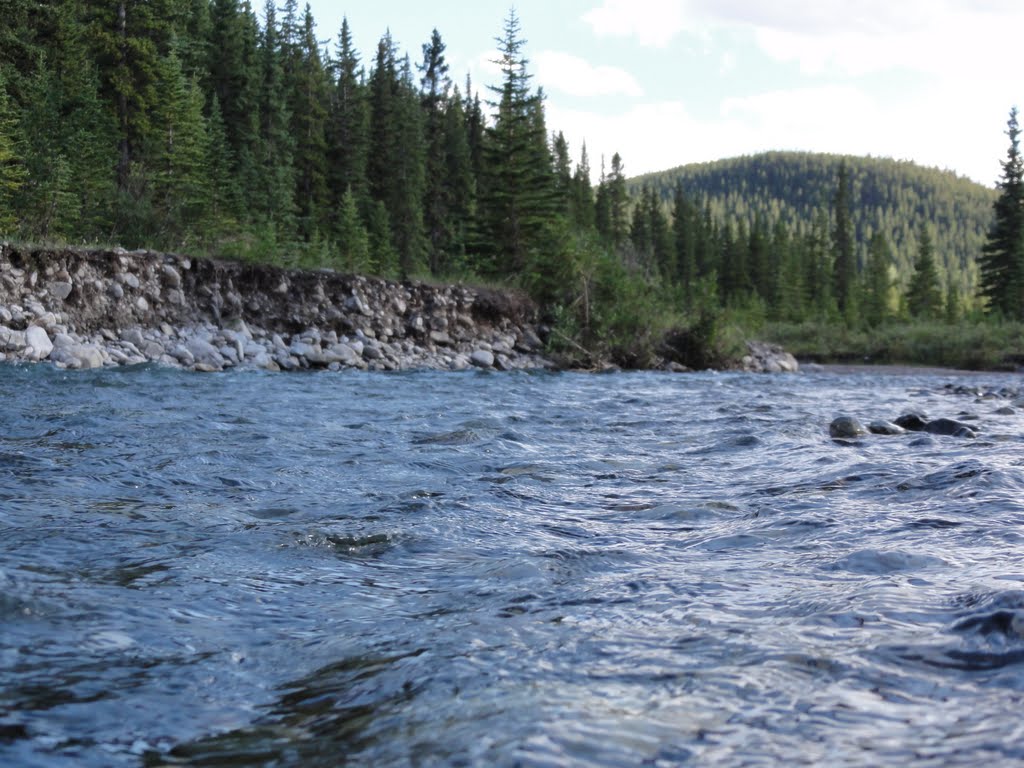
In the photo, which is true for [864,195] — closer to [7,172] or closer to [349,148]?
[349,148]

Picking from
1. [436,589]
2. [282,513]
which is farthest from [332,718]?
[282,513]

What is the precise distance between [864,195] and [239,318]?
155 m

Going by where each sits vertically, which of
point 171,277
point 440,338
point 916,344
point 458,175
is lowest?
point 440,338

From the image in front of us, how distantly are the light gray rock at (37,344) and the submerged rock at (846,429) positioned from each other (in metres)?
11.7

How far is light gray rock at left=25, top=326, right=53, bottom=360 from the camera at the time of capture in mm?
12375

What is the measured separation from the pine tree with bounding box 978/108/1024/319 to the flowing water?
45.7 m

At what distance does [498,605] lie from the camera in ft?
9.20

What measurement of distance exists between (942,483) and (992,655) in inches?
122

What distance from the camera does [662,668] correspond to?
2.21 m

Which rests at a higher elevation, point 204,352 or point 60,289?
point 60,289

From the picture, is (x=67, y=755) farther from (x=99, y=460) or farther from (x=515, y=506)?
(x=99, y=460)

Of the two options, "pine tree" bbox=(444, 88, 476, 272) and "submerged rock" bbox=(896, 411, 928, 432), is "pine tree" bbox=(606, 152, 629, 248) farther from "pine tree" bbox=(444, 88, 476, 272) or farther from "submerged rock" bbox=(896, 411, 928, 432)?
"submerged rock" bbox=(896, 411, 928, 432)

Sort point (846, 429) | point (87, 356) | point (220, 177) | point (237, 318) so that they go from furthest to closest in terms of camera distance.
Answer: point (220, 177)
point (237, 318)
point (87, 356)
point (846, 429)

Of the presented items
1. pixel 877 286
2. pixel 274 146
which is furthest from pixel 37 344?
pixel 877 286
